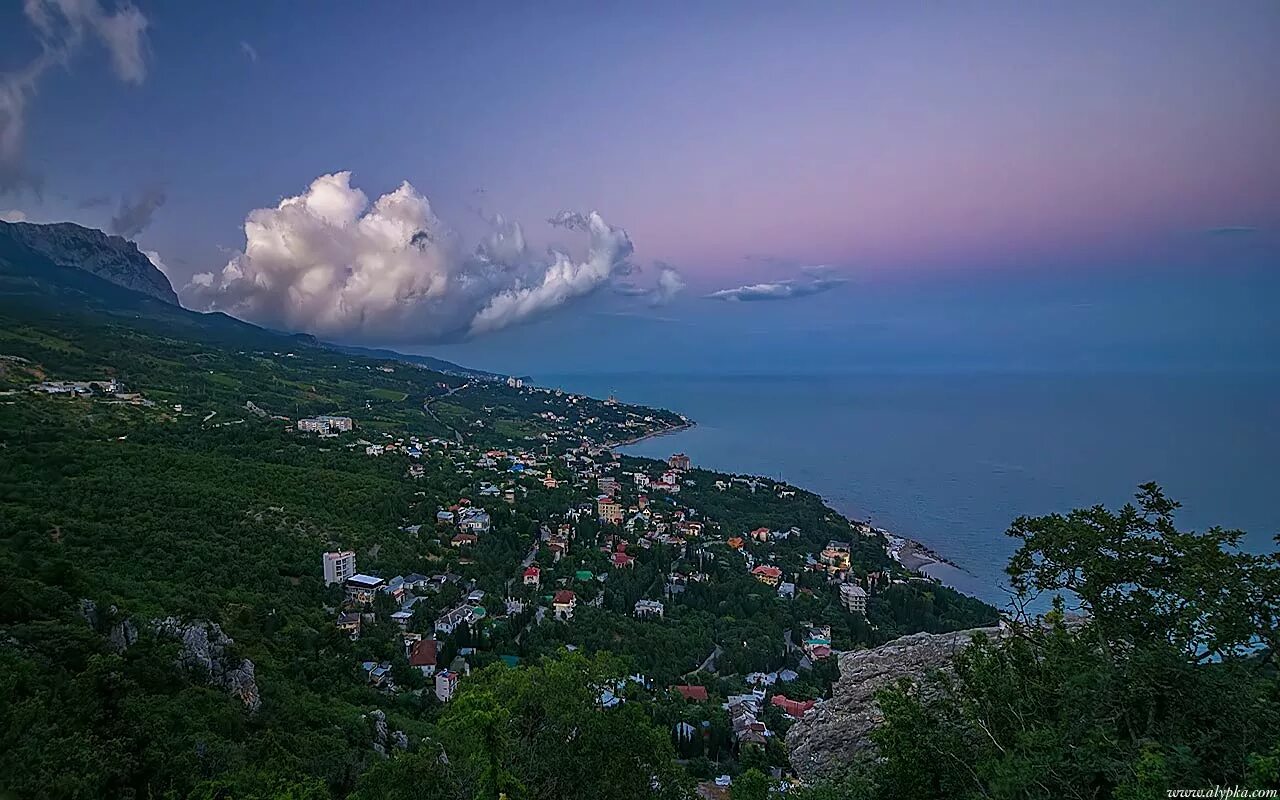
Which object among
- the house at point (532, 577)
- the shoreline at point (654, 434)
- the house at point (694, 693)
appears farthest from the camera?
the shoreline at point (654, 434)

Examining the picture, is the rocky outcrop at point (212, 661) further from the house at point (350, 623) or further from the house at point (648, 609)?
the house at point (648, 609)

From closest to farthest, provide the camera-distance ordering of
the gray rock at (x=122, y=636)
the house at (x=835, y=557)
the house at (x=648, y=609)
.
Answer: the gray rock at (x=122, y=636)
the house at (x=648, y=609)
the house at (x=835, y=557)

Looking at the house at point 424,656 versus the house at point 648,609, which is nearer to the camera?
the house at point 424,656

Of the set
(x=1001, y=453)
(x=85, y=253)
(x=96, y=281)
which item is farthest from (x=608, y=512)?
(x=85, y=253)

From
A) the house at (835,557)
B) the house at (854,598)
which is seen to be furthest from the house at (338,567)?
the house at (835,557)

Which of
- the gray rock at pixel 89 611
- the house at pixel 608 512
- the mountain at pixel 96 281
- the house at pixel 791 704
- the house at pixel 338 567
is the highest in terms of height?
the mountain at pixel 96 281

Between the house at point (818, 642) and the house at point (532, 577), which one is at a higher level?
the house at point (532, 577)

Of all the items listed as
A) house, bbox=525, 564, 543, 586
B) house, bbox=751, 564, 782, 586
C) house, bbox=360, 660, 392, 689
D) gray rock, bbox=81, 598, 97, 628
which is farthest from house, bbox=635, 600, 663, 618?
gray rock, bbox=81, 598, 97, 628

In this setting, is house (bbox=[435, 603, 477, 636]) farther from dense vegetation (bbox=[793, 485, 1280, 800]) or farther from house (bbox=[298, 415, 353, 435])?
house (bbox=[298, 415, 353, 435])
